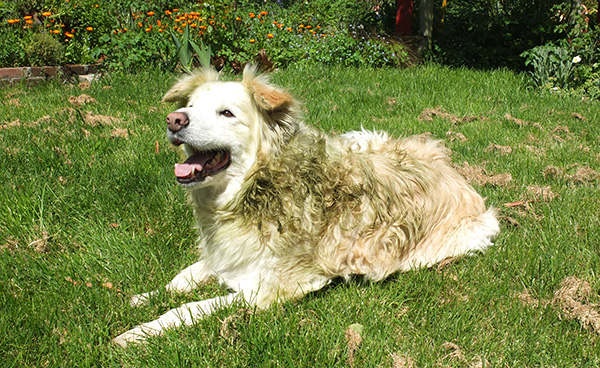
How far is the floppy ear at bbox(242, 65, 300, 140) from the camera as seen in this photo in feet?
8.89

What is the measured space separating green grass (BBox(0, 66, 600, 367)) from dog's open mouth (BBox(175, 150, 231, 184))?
2.29ft

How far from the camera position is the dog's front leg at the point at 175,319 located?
7.94 ft

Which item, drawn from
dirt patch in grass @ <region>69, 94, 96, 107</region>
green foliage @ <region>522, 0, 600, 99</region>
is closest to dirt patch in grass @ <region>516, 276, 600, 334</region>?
dirt patch in grass @ <region>69, 94, 96, 107</region>

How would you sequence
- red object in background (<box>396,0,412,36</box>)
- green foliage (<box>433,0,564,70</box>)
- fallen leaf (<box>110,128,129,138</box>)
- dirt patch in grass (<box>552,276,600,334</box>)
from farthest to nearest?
red object in background (<box>396,0,412,36</box>) < green foliage (<box>433,0,564,70</box>) < fallen leaf (<box>110,128,129,138</box>) < dirt patch in grass (<box>552,276,600,334</box>)

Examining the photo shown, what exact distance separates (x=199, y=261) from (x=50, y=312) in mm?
911

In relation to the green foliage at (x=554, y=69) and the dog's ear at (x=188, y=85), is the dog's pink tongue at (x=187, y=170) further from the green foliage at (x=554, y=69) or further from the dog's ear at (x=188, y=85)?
the green foliage at (x=554, y=69)

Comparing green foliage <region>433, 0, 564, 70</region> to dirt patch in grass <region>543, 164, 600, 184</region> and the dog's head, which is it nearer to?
dirt patch in grass <region>543, 164, 600, 184</region>

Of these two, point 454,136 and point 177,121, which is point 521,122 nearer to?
point 454,136

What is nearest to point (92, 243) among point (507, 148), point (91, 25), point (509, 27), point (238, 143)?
point (238, 143)

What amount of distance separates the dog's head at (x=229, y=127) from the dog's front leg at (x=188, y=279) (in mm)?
615

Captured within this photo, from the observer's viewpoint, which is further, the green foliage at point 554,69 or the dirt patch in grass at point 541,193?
the green foliage at point 554,69

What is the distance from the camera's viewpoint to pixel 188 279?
299 centimetres

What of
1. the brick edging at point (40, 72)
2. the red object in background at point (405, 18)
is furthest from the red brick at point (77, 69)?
the red object in background at point (405, 18)

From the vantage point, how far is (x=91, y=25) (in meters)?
8.20
